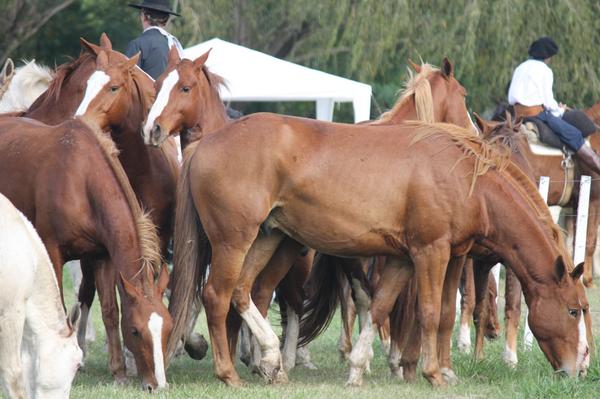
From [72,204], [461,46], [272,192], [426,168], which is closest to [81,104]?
[72,204]

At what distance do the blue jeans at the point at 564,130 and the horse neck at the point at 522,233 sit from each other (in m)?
5.42

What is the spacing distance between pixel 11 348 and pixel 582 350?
13.3 feet

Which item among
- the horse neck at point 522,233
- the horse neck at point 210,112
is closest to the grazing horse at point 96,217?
the horse neck at point 210,112

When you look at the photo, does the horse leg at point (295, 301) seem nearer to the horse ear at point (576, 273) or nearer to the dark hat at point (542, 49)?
the horse ear at point (576, 273)

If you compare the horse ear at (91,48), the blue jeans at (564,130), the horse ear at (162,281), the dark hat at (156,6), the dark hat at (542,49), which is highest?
the dark hat at (156,6)

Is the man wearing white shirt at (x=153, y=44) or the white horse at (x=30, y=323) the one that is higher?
the man wearing white shirt at (x=153, y=44)

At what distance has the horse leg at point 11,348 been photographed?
21.0 ft

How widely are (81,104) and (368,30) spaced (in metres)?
11.8

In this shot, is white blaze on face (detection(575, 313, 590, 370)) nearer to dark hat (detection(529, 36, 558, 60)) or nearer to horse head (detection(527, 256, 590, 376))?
horse head (detection(527, 256, 590, 376))

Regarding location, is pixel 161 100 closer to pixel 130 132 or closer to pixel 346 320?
pixel 130 132

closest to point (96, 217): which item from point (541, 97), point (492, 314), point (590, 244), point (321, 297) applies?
point (321, 297)

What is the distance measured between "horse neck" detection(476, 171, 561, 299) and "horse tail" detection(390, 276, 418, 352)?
0.88 metres

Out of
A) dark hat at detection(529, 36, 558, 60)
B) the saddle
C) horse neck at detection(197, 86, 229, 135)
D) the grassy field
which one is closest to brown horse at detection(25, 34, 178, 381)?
horse neck at detection(197, 86, 229, 135)

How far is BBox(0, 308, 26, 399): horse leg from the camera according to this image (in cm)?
641
